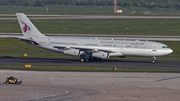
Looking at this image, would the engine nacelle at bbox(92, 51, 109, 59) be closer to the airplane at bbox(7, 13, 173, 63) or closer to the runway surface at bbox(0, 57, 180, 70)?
the airplane at bbox(7, 13, 173, 63)

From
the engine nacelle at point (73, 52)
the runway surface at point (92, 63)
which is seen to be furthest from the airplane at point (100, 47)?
the runway surface at point (92, 63)

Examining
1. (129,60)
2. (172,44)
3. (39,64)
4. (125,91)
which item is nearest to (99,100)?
(125,91)

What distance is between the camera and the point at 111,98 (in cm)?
4503

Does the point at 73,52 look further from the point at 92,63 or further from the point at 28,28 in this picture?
the point at 28,28

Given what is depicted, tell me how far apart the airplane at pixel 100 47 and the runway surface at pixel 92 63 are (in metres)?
1.24

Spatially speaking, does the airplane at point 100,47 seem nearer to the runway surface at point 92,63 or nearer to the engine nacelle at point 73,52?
the engine nacelle at point 73,52

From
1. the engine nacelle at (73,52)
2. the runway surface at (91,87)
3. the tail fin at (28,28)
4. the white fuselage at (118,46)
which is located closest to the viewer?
the runway surface at (91,87)

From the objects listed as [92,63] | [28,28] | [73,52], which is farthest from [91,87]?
[28,28]

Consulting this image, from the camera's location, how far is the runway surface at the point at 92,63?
70.5m

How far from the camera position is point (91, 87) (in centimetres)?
5153

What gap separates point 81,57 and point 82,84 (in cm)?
2254

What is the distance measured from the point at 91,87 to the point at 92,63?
22.7m

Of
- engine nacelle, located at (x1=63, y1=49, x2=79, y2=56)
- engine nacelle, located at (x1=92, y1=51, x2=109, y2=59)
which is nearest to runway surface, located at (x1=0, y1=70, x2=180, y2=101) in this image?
engine nacelle, located at (x1=92, y1=51, x2=109, y2=59)

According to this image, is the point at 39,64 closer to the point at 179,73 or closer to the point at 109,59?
the point at 109,59
